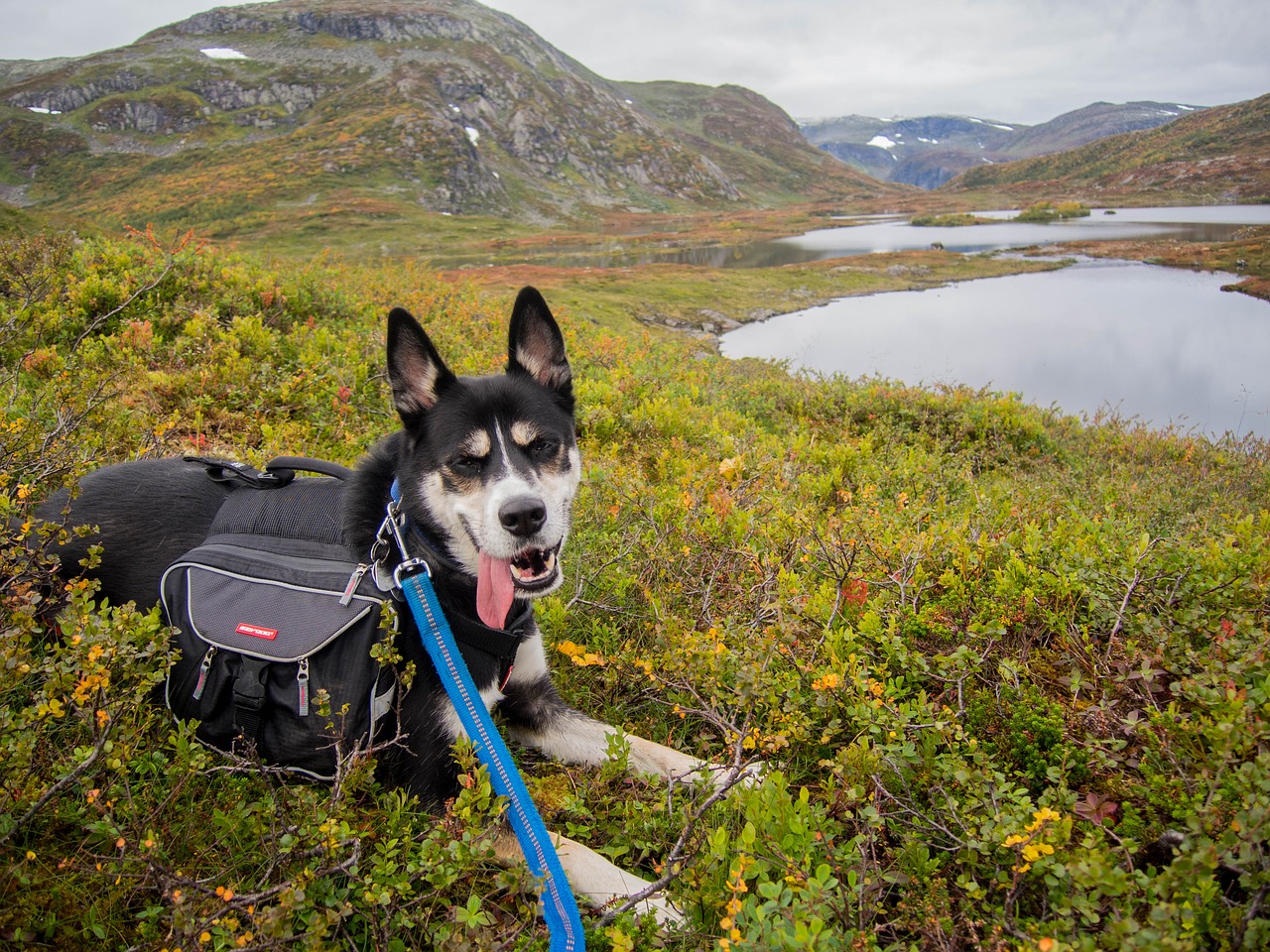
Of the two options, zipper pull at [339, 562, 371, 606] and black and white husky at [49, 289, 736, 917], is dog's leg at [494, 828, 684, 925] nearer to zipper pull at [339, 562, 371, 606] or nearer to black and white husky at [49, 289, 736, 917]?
black and white husky at [49, 289, 736, 917]

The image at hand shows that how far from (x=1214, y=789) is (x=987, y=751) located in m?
0.97

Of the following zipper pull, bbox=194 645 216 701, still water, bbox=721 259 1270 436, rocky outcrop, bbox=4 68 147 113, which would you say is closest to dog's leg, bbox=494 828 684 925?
zipper pull, bbox=194 645 216 701

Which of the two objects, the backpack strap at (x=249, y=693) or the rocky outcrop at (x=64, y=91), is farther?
the rocky outcrop at (x=64, y=91)

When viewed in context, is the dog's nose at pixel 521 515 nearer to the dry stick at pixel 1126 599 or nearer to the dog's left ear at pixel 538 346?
the dog's left ear at pixel 538 346

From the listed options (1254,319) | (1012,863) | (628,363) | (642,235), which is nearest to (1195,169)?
(642,235)

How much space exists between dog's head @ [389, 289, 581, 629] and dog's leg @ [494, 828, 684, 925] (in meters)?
1.12

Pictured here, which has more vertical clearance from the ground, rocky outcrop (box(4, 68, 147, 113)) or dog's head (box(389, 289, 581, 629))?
rocky outcrop (box(4, 68, 147, 113))

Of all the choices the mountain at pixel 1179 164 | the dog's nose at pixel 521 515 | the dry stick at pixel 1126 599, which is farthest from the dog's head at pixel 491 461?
the mountain at pixel 1179 164

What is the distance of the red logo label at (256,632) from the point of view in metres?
3.11

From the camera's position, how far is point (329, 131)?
110188mm

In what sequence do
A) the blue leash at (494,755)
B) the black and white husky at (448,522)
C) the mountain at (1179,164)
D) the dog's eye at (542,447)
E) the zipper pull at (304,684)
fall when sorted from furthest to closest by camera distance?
the mountain at (1179,164) → the dog's eye at (542,447) → the black and white husky at (448,522) → the zipper pull at (304,684) → the blue leash at (494,755)

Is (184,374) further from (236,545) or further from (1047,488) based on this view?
(1047,488)

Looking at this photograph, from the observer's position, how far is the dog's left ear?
165 inches

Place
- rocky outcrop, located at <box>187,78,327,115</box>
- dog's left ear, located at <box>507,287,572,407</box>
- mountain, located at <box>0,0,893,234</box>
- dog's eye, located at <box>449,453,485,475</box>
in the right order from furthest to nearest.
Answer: rocky outcrop, located at <box>187,78,327,115</box> < mountain, located at <box>0,0,893,234</box> < dog's left ear, located at <box>507,287,572,407</box> < dog's eye, located at <box>449,453,485,475</box>
